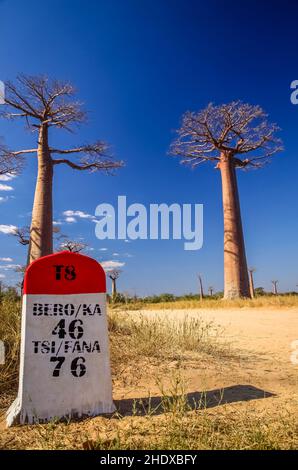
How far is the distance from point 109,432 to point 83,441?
0.24 m

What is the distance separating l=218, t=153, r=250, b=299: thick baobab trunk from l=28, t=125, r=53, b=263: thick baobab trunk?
7.20m


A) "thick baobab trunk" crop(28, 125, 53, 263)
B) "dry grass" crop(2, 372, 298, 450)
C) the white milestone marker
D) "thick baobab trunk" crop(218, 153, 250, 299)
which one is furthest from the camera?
"thick baobab trunk" crop(218, 153, 250, 299)

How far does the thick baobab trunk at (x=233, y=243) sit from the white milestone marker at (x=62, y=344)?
13101 millimetres

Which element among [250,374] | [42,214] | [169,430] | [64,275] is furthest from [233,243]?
[169,430]

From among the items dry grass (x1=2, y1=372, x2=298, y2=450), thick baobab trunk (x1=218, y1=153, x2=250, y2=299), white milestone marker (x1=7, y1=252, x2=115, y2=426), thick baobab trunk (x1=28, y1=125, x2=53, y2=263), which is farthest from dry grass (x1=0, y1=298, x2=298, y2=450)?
thick baobab trunk (x1=218, y1=153, x2=250, y2=299)

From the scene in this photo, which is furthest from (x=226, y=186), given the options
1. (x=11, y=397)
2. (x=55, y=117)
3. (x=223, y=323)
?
(x=11, y=397)

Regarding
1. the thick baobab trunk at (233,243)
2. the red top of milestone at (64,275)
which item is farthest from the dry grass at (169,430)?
the thick baobab trunk at (233,243)

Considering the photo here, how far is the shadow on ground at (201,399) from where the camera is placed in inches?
119

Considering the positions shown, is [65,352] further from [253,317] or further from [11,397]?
[253,317]

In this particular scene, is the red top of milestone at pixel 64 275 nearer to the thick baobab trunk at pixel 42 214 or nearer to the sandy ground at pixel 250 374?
the sandy ground at pixel 250 374

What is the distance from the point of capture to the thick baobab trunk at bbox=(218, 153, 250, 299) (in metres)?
15.7

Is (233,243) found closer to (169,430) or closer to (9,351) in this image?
(9,351)

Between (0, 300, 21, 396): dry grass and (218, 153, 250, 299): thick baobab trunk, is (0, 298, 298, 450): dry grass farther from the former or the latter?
(218, 153, 250, 299): thick baobab trunk

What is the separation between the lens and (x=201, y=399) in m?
2.98
